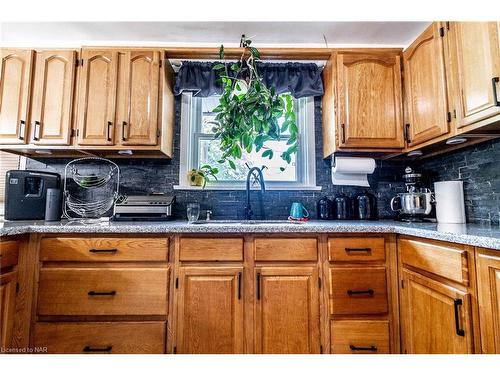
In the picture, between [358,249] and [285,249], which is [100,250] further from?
[358,249]

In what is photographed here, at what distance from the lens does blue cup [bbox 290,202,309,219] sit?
6.48ft

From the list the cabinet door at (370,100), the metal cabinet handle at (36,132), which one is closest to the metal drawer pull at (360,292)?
the cabinet door at (370,100)

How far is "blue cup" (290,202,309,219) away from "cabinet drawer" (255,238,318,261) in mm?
469

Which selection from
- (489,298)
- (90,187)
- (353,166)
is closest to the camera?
(489,298)

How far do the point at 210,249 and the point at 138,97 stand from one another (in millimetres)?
1280

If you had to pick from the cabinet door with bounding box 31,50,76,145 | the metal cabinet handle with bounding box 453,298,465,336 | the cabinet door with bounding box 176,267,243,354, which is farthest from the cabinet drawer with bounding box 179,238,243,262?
the cabinet door with bounding box 31,50,76,145

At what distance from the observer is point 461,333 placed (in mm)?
1061

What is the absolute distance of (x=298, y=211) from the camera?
1.98 meters

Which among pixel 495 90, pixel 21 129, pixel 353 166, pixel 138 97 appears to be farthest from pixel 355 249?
pixel 21 129

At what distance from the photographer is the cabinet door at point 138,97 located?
1900 millimetres

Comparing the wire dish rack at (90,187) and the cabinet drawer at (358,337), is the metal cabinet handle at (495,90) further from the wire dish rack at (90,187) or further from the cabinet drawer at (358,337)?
the wire dish rack at (90,187)

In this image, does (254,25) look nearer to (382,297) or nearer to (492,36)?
(492,36)

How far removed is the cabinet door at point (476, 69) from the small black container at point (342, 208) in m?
0.89

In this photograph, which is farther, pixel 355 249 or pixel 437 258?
pixel 355 249
